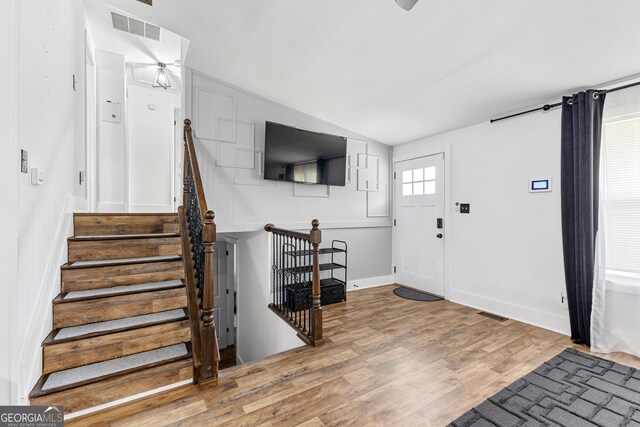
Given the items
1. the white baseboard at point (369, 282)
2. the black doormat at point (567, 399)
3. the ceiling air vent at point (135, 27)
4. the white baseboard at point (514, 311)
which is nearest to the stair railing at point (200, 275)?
the ceiling air vent at point (135, 27)

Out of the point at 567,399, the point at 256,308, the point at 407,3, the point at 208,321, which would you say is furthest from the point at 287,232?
the point at 567,399

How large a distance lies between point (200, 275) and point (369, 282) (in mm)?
3031

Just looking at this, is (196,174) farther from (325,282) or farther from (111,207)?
(111,207)

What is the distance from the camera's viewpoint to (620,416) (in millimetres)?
1753

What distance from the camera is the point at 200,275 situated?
234 centimetres

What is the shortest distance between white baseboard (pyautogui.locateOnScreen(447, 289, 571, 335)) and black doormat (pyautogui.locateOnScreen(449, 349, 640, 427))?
0.61 metres

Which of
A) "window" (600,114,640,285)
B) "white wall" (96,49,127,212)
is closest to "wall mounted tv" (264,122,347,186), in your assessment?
"white wall" (96,49,127,212)

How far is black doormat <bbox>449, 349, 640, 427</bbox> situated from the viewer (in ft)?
5.61

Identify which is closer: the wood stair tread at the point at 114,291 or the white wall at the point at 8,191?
the white wall at the point at 8,191

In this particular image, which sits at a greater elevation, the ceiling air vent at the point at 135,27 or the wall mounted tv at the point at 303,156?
the ceiling air vent at the point at 135,27

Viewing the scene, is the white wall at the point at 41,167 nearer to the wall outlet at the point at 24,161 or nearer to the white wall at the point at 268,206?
the wall outlet at the point at 24,161

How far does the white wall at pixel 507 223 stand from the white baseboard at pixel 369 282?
1.07m

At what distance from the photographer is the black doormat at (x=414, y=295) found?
4059 millimetres

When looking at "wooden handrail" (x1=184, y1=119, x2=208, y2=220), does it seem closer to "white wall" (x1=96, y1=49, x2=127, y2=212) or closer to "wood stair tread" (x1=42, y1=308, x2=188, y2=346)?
"wood stair tread" (x1=42, y1=308, x2=188, y2=346)
